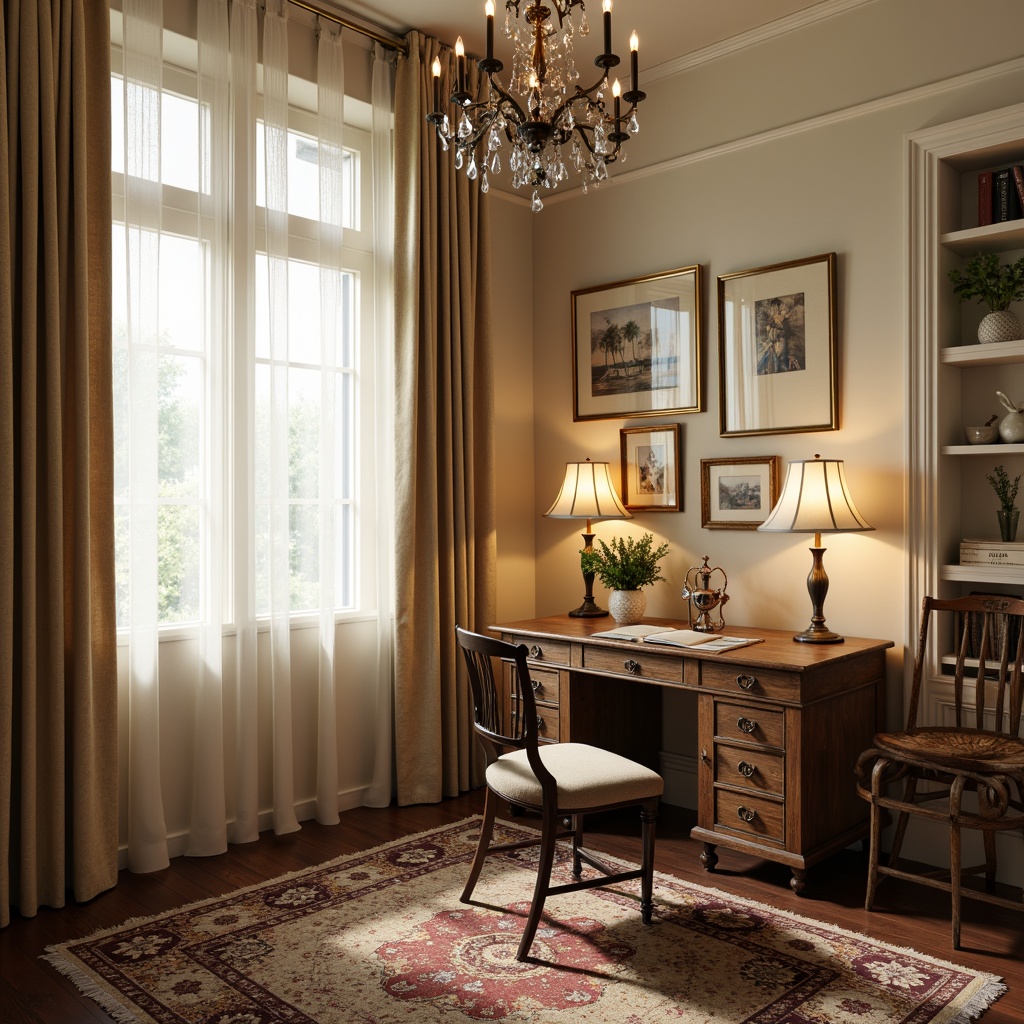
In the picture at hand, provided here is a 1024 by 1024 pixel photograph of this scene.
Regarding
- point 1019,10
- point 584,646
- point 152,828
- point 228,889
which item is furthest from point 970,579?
point 152,828

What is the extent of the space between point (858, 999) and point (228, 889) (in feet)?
6.34

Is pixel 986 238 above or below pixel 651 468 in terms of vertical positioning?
above

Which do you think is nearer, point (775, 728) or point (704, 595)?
point (775, 728)

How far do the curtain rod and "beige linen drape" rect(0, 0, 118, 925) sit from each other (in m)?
0.88

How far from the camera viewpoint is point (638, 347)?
426 cm

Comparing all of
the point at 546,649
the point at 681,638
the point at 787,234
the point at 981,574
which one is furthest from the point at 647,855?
the point at 787,234

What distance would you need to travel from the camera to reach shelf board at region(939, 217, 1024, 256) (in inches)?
122

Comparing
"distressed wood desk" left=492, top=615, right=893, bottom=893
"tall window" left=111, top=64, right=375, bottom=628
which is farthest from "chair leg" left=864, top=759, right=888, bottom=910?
"tall window" left=111, top=64, right=375, bottom=628

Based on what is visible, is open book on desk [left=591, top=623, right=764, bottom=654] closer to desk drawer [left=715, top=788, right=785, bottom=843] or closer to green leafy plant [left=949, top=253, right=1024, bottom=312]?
desk drawer [left=715, top=788, right=785, bottom=843]

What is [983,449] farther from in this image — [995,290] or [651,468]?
[651,468]

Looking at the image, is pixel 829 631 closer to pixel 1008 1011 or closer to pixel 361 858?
pixel 1008 1011

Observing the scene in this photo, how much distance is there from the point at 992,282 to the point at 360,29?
2633mm

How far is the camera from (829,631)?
3516 millimetres

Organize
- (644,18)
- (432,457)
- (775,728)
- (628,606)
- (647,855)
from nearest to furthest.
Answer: (647,855) < (775,728) < (644,18) < (628,606) < (432,457)
